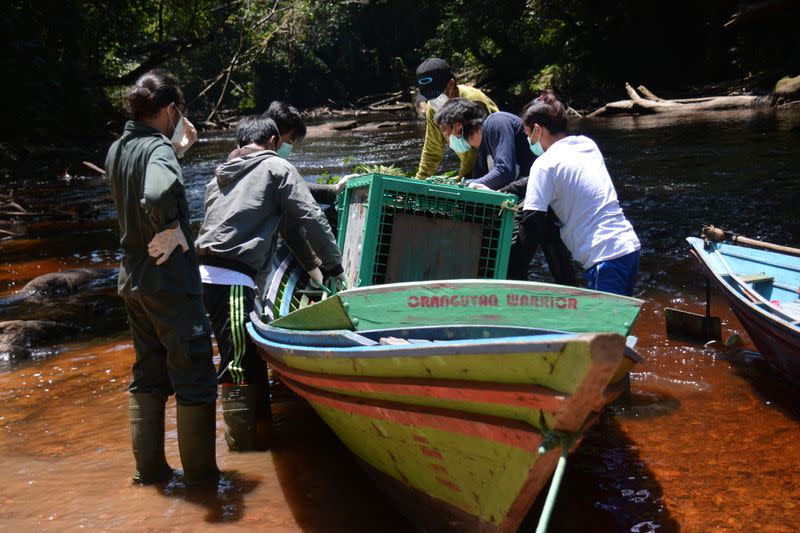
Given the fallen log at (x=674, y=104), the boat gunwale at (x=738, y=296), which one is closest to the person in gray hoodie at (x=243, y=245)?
the boat gunwale at (x=738, y=296)

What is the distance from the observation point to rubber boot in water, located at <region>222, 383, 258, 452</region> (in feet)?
14.0

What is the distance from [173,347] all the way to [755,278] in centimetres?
401

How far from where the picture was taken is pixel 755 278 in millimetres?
5586

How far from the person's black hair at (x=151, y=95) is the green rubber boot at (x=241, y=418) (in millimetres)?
1491

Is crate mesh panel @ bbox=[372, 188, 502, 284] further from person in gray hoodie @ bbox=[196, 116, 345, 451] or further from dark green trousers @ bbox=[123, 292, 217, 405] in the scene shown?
dark green trousers @ bbox=[123, 292, 217, 405]

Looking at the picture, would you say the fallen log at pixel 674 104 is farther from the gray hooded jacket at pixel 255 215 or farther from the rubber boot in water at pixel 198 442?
the rubber boot in water at pixel 198 442

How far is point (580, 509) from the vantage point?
12.2 feet

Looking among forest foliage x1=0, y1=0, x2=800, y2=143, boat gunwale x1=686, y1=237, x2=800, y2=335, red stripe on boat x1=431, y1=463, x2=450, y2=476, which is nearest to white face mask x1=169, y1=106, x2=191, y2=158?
red stripe on boat x1=431, y1=463, x2=450, y2=476

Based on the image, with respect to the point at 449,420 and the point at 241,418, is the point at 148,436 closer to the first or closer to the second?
the point at 241,418

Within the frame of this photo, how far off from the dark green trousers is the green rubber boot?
38 cm

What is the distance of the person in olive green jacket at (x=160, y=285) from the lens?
11.5 feet

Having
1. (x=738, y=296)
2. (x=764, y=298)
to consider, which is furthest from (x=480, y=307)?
(x=764, y=298)

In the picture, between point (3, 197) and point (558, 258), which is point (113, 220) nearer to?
point (3, 197)

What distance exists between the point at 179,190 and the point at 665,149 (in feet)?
43.4
